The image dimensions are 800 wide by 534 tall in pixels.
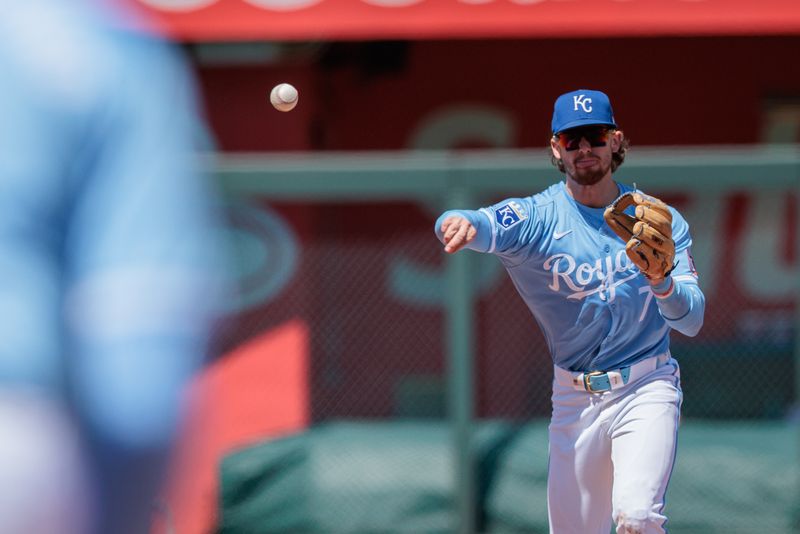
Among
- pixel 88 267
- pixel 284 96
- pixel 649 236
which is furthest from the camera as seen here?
pixel 284 96

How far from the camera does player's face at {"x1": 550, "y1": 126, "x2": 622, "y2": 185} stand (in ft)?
12.3

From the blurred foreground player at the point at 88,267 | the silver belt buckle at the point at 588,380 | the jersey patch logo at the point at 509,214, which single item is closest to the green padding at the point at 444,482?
the silver belt buckle at the point at 588,380

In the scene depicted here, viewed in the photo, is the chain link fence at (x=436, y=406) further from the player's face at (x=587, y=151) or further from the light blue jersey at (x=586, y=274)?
Result: the player's face at (x=587, y=151)

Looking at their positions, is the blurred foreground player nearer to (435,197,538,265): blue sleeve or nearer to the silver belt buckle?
(435,197,538,265): blue sleeve

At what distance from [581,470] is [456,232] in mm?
1057

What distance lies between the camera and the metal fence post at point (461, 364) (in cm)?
618

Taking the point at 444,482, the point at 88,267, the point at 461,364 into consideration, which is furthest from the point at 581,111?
the point at 444,482

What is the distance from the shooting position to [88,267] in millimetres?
1566

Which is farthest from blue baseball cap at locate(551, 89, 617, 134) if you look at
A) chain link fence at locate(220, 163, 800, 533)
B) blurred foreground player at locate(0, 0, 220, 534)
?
chain link fence at locate(220, 163, 800, 533)

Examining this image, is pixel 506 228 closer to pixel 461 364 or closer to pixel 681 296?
pixel 681 296

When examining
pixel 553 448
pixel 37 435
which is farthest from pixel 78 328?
pixel 553 448

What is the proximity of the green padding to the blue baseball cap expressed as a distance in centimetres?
282

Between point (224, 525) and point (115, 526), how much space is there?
15.4 ft

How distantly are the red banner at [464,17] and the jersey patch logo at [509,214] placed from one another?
3513 mm
